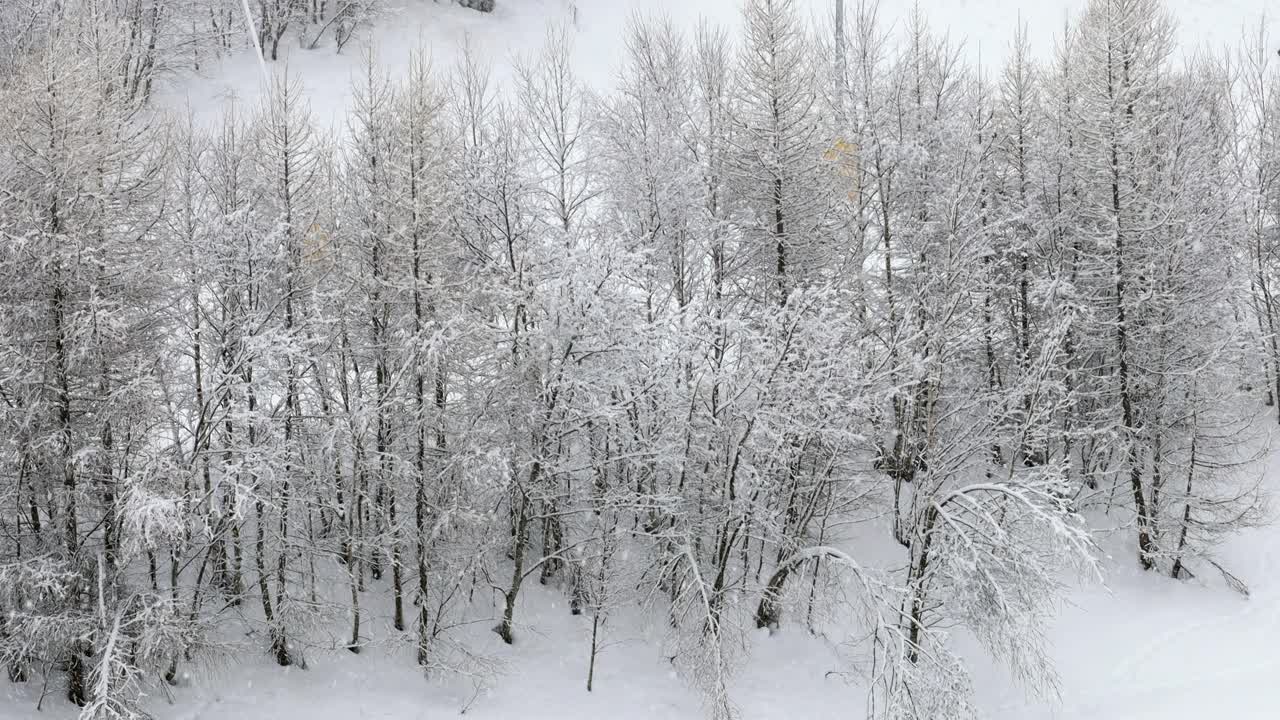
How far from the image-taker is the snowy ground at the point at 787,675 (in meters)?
17.2

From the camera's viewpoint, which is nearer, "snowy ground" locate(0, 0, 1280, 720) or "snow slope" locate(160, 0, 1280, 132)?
"snowy ground" locate(0, 0, 1280, 720)

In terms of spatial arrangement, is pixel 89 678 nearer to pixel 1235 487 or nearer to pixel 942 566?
pixel 942 566

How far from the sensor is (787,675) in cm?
1888

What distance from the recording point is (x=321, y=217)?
19000 millimetres

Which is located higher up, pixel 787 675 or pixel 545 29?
pixel 545 29

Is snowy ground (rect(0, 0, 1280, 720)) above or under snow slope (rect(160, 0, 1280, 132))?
under

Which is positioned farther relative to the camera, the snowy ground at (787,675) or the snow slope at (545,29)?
the snow slope at (545,29)

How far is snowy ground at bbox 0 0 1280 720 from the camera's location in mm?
17203

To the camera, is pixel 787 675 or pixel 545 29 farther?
pixel 545 29

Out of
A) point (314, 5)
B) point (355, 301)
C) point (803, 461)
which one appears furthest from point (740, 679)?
point (314, 5)

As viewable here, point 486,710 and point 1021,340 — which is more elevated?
point 1021,340

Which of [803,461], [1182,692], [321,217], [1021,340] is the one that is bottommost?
[1182,692]

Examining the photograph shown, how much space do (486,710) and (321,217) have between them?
9.92 meters

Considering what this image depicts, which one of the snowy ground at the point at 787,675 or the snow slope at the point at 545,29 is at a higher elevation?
the snow slope at the point at 545,29
